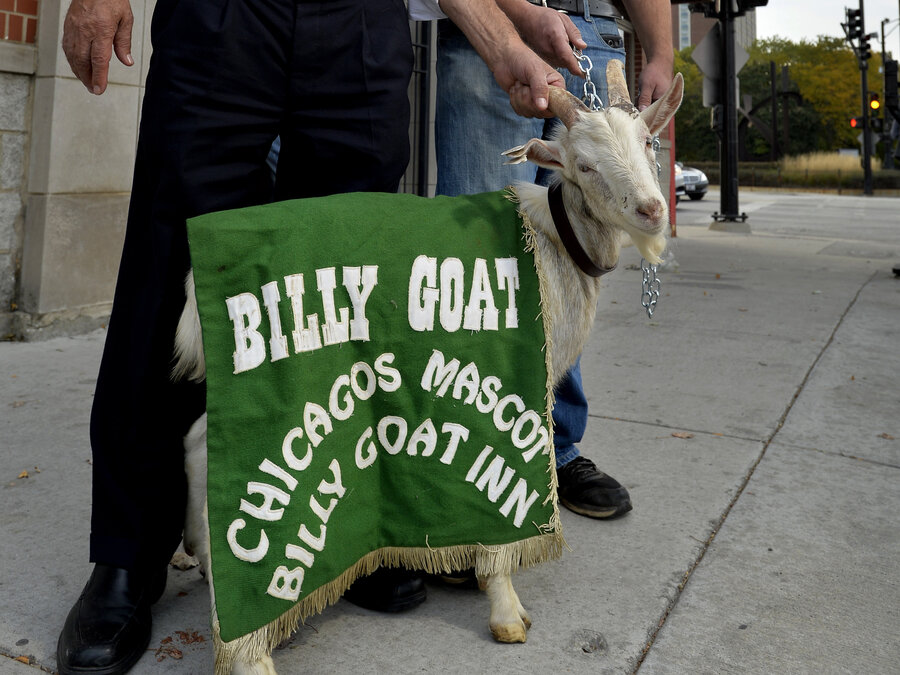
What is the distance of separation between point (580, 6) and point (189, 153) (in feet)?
5.02

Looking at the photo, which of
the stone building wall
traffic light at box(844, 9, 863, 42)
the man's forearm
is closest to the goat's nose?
the man's forearm

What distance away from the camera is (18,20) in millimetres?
4781

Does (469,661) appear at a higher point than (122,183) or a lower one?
lower

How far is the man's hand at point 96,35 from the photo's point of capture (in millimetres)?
2014

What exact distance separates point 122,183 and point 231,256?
12.6ft

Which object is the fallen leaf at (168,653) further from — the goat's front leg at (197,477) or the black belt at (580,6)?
the black belt at (580,6)

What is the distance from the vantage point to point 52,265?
485 centimetres

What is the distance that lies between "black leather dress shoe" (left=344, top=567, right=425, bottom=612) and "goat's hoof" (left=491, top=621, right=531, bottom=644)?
0.28m

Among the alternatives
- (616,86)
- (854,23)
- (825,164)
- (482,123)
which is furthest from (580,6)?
(825,164)

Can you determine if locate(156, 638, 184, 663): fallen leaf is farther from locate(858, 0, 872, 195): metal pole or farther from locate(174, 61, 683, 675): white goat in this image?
locate(858, 0, 872, 195): metal pole

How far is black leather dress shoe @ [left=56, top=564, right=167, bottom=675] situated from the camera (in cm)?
193

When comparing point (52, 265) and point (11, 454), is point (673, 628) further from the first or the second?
point (52, 265)

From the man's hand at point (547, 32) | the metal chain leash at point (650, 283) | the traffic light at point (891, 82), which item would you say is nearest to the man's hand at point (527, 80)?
the man's hand at point (547, 32)

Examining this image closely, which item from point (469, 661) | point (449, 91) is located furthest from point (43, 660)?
point (449, 91)
